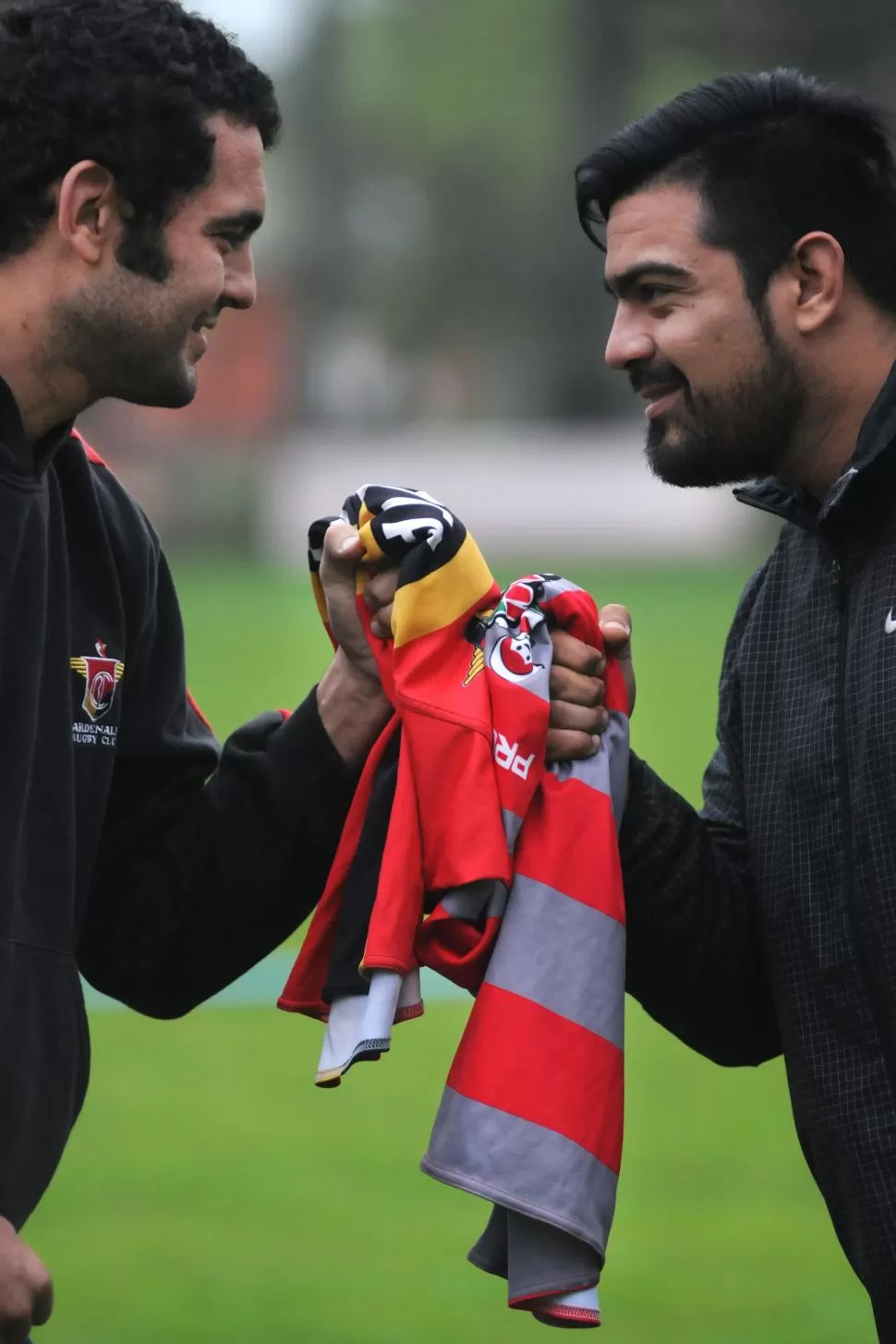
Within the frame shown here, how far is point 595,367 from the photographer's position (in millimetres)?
35156

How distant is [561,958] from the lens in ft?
9.43

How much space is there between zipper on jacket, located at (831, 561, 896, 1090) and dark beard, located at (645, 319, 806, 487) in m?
0.27

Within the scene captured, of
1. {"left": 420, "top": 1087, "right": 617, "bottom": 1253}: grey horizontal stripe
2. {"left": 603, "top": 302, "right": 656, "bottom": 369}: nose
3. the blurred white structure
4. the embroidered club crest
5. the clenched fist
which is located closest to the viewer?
the clenched fist

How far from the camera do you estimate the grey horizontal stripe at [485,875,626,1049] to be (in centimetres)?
286

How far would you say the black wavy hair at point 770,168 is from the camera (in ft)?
10.5

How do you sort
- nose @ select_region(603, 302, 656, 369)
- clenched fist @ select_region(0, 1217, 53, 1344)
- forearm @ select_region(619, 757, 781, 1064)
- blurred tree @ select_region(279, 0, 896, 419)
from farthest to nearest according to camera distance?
blurred tree @ select_region(279, 0, 896, 419) → nose @ select_region(603, 302, 656, 369) → forearm @ select_region(619, 757, 781, 1064) → clenched fist @ select_region(0, 1217, 53, 1344)

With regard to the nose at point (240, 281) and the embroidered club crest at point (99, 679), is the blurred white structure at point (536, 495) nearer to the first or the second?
the nose at point (240, 281)

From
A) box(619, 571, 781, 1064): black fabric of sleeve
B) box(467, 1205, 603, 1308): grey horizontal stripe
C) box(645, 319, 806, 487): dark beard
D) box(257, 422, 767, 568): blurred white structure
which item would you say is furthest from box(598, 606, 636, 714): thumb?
box(257, 422, 767, 568): blurred white structure

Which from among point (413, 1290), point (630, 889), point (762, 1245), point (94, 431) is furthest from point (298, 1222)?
point (94, 431)

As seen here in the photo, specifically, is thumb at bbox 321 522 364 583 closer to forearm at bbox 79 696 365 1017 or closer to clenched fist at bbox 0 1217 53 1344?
forearm at bbox 79 696 365 1017

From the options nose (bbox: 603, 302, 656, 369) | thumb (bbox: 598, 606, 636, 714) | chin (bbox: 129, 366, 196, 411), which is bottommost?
thumb (bbox: 598, 606, 636, 714)

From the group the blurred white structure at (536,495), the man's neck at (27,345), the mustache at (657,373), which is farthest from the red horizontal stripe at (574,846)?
the blurred white structure at (536,495)

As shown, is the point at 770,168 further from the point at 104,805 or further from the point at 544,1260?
the point at 544,1260

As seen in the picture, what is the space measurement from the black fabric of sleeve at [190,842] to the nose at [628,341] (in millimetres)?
750
